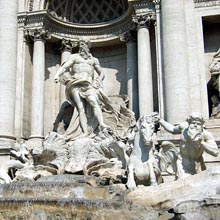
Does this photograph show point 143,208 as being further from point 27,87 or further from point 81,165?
point 27,87

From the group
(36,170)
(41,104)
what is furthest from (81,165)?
(41,104)

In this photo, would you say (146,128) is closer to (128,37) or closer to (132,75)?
(132,75)

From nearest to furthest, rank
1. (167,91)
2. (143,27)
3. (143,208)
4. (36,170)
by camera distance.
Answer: (143,208)
(36,170)
(167,91)
(143,27)

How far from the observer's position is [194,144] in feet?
35.6

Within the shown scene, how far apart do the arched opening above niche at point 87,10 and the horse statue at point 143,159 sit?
9548mm

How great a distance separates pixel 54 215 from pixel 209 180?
3467 millimetres

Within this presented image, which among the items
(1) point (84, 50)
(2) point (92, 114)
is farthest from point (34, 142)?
(1) point (84, 50)

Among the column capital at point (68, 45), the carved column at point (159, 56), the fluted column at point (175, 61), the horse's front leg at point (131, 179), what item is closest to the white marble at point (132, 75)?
the carved column at point (159, 56)

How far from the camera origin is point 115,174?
13.0 m

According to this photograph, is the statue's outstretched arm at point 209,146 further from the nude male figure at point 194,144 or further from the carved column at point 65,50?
the carved column at point 65,50

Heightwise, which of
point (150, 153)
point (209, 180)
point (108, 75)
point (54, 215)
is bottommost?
point (54, 215)

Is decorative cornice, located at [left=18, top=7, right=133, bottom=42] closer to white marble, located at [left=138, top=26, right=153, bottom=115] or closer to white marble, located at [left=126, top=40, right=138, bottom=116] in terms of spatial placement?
white marble, located at [left=126, top=40, right=138, bottom=116]

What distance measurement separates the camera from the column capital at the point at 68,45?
19469 millimetres

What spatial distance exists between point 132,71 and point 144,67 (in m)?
1.32
